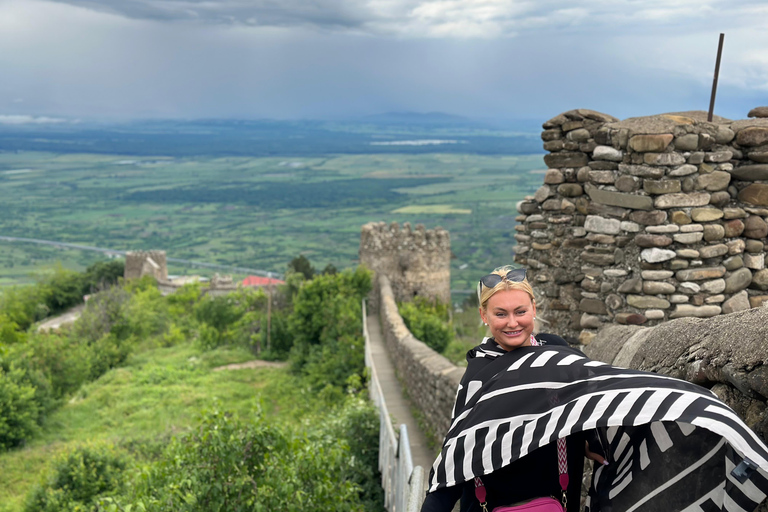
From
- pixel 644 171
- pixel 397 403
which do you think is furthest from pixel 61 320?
pixel 644 171

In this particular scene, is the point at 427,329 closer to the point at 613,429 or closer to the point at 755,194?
the point at 755,194

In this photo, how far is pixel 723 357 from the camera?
257 cm

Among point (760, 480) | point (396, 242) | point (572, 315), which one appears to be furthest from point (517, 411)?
point (396, 242)

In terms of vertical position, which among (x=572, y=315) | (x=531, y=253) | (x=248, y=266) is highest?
(x=531, y=253)

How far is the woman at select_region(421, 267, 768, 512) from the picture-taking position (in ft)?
6.56

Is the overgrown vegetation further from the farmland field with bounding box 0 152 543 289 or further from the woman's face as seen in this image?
the farmland field with bounding box 0 152 543 289

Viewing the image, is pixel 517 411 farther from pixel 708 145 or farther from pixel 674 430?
pixel 708 145

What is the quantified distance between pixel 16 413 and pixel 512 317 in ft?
51.2

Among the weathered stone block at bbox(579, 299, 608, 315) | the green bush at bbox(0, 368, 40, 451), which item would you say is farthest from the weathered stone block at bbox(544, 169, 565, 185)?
the green bush at bbox(0, 368, 40, 451)

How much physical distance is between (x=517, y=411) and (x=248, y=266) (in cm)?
11015

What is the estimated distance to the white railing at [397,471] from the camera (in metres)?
3.68

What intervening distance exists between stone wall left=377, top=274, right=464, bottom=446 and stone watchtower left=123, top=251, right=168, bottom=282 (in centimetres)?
4140

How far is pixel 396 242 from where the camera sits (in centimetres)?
2469

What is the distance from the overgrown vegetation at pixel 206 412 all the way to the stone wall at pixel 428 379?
2.59 ft
